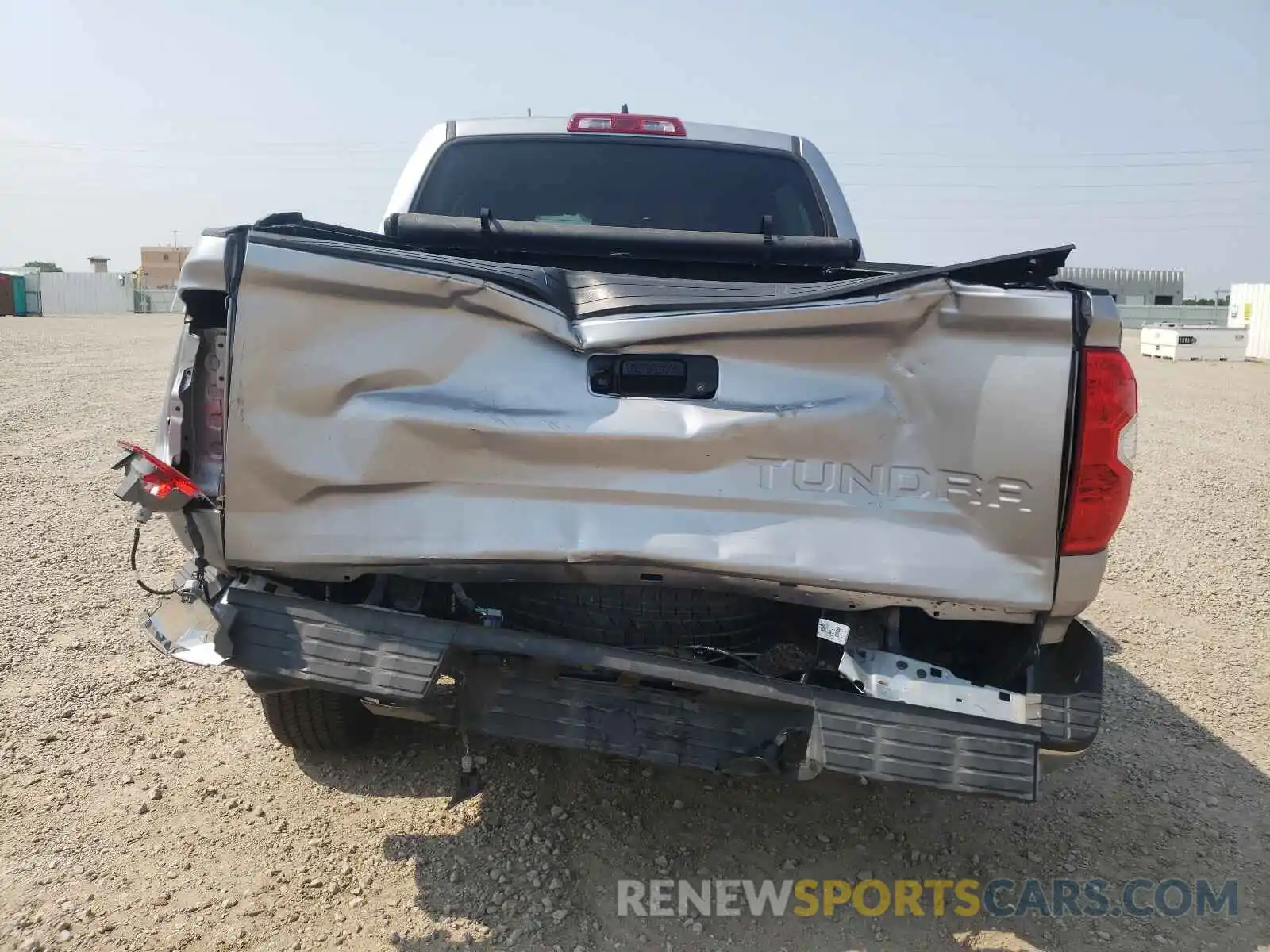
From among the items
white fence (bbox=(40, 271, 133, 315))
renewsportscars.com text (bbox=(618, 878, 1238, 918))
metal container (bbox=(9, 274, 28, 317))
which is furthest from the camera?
white fence (bbox=(40, 271, 133, 315))

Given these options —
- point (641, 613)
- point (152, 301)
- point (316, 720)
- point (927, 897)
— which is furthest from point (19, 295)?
point (927, 897)

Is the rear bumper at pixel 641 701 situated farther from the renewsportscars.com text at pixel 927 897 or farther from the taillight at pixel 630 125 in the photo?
the taillight at pixel 630 125

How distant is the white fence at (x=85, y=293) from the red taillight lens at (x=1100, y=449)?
2157 inches

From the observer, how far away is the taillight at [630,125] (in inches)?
171

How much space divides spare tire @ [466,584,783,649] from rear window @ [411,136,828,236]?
2175 mm

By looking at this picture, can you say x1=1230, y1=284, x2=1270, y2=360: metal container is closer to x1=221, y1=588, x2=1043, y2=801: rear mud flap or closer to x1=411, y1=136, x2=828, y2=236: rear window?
x1=411, y1=136, x2=828, y2=236: rear window

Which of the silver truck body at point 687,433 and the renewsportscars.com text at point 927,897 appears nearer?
the silver truck body at point 687,433

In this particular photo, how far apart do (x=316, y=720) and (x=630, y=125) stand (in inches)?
115

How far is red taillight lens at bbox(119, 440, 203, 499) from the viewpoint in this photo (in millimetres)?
2385

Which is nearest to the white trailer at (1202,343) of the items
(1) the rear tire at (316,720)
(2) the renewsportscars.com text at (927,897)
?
(2) the renewsportscars.com text at (927,897)

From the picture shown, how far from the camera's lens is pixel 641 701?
7.77 feet

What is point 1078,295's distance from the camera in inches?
89.1

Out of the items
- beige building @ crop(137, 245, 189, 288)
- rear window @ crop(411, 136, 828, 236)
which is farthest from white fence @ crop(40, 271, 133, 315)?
rear window @ crop(411, 136, 828, 236)

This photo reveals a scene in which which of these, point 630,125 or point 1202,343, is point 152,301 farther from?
point 630,125
